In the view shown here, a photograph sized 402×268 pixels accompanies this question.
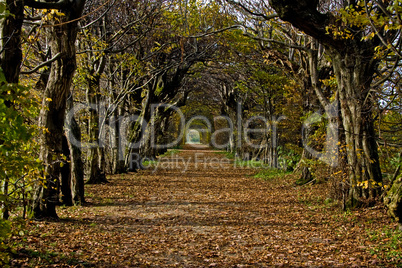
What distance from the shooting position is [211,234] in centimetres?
752

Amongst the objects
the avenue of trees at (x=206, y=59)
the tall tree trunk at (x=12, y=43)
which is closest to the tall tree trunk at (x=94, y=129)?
the avenue of trees at (x=206, y=59)

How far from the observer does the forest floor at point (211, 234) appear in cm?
558

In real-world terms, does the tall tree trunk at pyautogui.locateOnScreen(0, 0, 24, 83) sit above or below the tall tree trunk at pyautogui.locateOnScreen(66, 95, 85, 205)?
above

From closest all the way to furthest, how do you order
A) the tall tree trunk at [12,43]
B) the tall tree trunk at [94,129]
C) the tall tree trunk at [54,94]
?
the tall tree trunk at [12,43]
the tall tree trunk at [54,94]
the tall tree trunk at [94,129]

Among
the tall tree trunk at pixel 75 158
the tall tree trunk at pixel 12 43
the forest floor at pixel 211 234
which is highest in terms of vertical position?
the tall tree trunk at pixel 12 43

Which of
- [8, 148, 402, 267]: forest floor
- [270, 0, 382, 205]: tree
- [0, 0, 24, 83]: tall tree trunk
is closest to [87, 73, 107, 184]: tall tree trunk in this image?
[8, 148, 402, 267]: forest floor

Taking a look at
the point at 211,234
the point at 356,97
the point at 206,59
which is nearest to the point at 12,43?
the point at 211,234

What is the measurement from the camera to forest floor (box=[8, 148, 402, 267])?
5.58 m

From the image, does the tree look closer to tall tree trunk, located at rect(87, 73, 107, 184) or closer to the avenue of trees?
the avenue of trees

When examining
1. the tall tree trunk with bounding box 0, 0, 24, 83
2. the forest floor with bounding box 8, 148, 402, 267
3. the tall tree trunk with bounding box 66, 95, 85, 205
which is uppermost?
the tall tree trunk with bounding box 0, 0, 24, 83

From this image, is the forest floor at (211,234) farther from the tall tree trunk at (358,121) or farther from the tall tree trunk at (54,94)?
the tall tree trunk at (358,121)

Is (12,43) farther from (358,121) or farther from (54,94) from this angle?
(358,121)

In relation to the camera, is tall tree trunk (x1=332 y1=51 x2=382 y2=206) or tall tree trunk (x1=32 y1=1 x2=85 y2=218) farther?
tall tree trunk (x1=332 y1=51 x2=382 y2=206)

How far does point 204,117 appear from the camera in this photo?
63.1 metres
